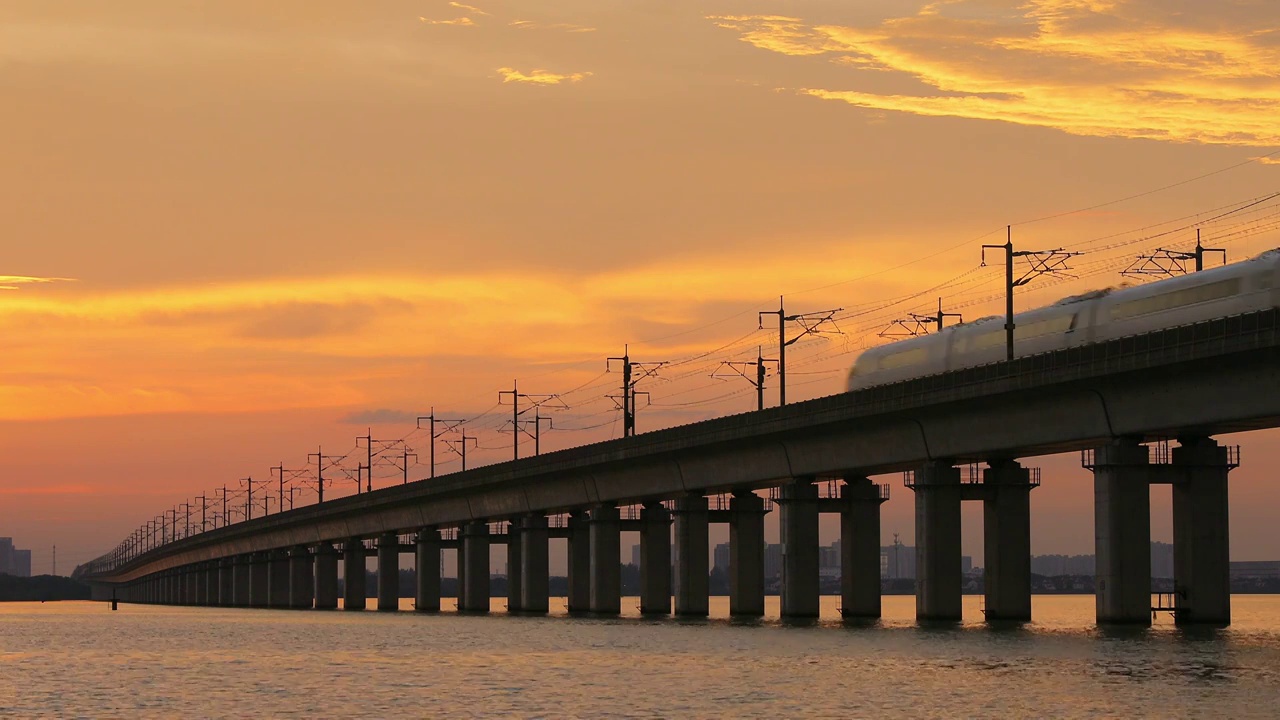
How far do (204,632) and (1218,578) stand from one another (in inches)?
2596

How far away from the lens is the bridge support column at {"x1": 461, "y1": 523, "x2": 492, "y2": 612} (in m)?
166

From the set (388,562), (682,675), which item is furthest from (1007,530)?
(388,562)

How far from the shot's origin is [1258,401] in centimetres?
7169

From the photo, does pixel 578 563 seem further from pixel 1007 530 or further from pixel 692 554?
pixel 1007 530

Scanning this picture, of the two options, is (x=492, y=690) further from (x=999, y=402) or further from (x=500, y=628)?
(x=500, y=628)

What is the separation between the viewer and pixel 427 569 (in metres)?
183

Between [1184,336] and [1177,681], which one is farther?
[1184,336]

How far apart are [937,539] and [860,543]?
12496 millimetres

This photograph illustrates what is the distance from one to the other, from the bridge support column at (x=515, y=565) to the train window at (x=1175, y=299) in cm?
7486

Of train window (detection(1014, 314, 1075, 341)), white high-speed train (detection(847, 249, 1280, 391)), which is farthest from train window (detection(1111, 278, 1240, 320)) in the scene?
train window (detection(1014, 314, 1075, 341))

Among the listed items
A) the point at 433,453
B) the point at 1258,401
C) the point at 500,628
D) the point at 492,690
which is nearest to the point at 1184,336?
the point at 1258,401

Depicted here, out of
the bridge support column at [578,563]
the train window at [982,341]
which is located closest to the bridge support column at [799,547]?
the train window at [982,341]

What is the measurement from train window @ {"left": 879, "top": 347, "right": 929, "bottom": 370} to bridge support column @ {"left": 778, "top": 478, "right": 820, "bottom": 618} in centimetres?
833

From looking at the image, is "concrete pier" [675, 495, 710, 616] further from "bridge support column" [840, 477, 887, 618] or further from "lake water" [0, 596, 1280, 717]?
"lake water" [0, 596, 1280, 717]
